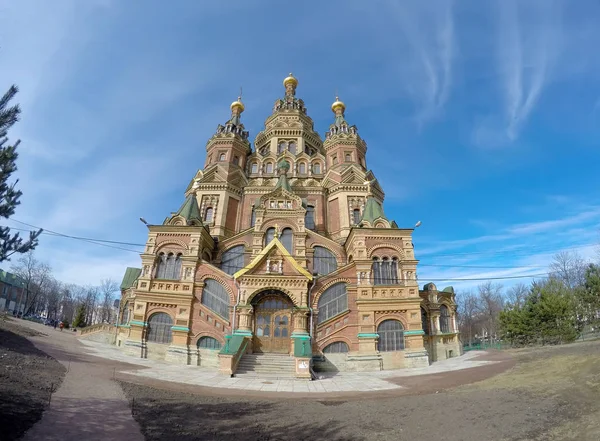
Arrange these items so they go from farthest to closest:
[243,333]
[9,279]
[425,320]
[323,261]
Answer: [9,279] < [323,261] < [425,320] < [243,333]

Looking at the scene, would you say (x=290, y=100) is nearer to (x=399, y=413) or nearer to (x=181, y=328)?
(x=181, y=328)

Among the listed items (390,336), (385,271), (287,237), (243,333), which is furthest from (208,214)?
(390,336)

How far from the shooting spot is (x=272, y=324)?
21859 millimetres

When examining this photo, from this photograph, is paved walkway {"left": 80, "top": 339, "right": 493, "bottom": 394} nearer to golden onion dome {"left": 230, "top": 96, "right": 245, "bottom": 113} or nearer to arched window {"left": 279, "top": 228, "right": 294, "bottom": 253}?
arched window {"left": 279, "top": 228, "right": 294, "bottom": 253}

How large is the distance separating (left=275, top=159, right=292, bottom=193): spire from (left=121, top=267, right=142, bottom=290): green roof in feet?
59.4

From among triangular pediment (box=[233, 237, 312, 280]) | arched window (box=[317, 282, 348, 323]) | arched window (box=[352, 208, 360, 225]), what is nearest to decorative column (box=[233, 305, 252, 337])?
triangular pediment (box=[233, 237, 312, 280])

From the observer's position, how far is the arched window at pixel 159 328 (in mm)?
22438

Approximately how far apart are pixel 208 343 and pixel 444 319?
19447mm

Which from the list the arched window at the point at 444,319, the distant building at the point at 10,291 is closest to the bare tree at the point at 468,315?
the arched window at the point at 444,319

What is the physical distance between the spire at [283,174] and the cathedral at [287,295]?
218 mm

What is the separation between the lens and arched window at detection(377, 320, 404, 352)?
70.7 feet

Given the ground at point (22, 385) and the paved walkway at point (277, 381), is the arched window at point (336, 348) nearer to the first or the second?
the paved walkway at point (277, 381)

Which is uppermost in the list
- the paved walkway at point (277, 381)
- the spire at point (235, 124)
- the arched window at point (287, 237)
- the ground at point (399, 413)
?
the spire at point (235, 124)

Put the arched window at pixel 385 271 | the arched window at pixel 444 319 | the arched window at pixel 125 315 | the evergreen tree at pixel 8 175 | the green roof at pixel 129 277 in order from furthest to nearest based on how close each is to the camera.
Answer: the green roof at pixel 129 277 < the arched window at pixel 125 315 < the arched window at pixel 444 319 < the arched window at pixel 385 271 < the evergreen tree at pixel 8 175
